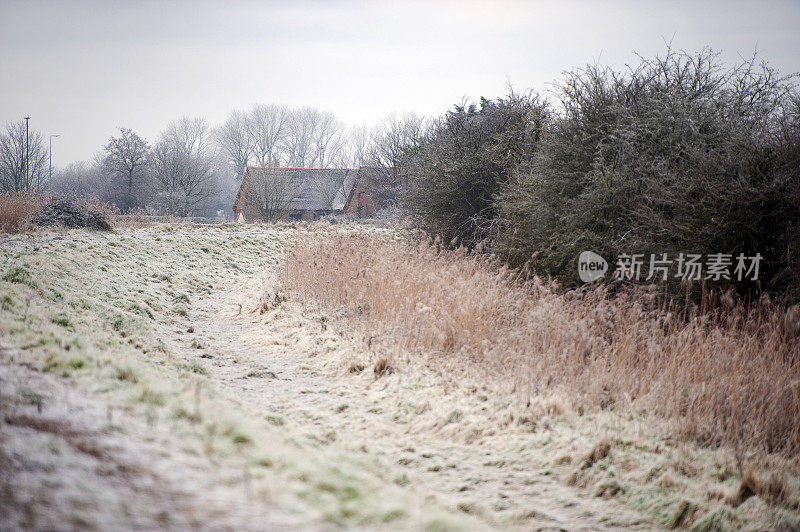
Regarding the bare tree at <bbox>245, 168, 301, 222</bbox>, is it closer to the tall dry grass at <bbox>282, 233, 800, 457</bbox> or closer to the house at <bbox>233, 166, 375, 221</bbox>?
the house at <bbox>233, 166, 375, 221</bbox>

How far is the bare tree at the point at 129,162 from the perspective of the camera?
38.7 metres

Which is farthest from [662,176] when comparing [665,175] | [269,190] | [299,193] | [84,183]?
[84,183]

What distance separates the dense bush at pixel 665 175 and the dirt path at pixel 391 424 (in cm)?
413

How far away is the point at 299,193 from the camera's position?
1542 inches

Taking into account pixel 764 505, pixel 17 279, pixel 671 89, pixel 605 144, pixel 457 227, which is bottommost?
pixel 764 505

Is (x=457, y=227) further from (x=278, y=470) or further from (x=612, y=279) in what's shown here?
(x=278, y=470)

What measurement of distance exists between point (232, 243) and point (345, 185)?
2280cm

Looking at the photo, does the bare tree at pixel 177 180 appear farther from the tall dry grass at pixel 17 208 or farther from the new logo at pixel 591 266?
the new logo at pixel 591 266

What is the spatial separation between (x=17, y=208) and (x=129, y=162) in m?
25.6

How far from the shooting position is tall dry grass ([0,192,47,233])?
592 inches

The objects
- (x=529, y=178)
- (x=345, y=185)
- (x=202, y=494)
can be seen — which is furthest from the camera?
(x=345, y=185)

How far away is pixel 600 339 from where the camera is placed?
5.55 m

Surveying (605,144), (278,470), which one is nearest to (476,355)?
(278,470)

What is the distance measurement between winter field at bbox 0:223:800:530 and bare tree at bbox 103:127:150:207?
33981 millimetres
